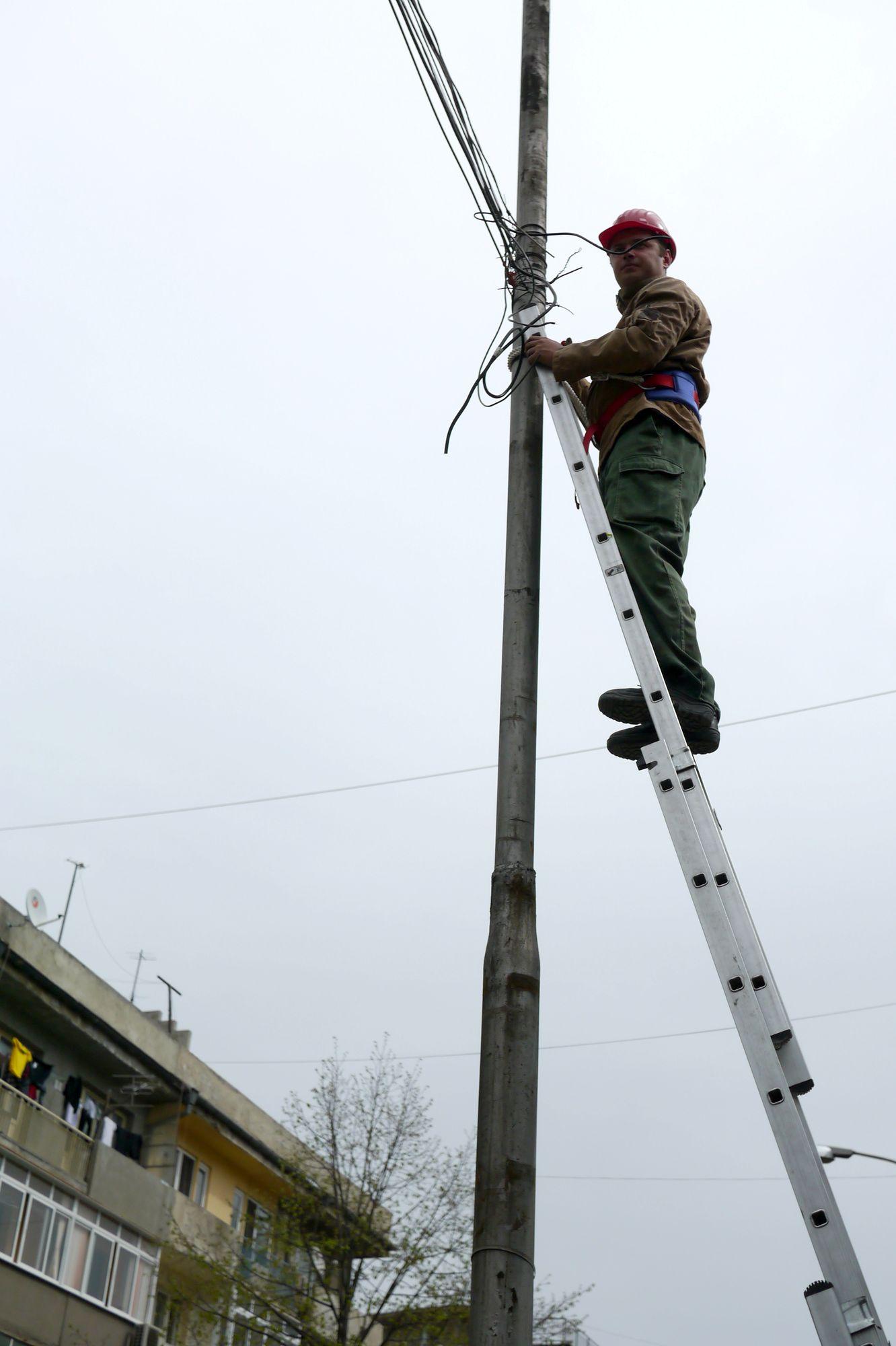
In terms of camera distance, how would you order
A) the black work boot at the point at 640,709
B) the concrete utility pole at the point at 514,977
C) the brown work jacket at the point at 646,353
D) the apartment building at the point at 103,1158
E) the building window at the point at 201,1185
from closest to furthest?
the concrete utility pole at the point at 514,977
the black work boot at the point at 640,709
the brown work jacket at the point at 646,353
the apartment building at the point at 103,1158
the building window at the point at 201,1185

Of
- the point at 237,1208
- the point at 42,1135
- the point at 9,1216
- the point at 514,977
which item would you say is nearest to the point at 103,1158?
the point at 42,1135

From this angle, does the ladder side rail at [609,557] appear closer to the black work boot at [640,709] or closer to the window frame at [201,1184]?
the black work boot at [640,709]

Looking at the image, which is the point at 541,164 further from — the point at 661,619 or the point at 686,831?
the point at 686,831

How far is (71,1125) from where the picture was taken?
2142 cm

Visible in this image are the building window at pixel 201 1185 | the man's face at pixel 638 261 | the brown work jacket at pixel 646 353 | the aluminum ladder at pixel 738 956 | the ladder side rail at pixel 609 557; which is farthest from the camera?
the building window at pixel 201 1185

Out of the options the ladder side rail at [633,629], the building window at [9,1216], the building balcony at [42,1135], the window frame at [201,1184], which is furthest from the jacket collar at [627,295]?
the window frame at [201,1184]

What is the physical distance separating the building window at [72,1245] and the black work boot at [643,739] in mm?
16103

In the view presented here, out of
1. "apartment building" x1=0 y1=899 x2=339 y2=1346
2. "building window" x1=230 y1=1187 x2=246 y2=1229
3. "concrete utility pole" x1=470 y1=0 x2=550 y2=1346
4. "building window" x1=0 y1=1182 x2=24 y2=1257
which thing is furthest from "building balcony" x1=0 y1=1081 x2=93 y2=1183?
"concrete utility pole" x1=470 y1=0 x2=550 y2=1346

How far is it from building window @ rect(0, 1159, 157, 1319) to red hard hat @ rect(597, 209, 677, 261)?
16232mm

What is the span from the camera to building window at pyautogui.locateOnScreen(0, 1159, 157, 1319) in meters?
18.8

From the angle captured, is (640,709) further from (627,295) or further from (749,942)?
(627,295)

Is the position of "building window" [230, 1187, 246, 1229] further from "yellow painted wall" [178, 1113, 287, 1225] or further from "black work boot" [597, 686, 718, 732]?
"black work boot" [597, 686, 718, 732]

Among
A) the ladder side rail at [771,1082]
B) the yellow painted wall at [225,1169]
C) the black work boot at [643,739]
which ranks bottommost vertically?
the ladder side rail at [771,1082]

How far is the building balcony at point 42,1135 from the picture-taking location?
19.0 metres
